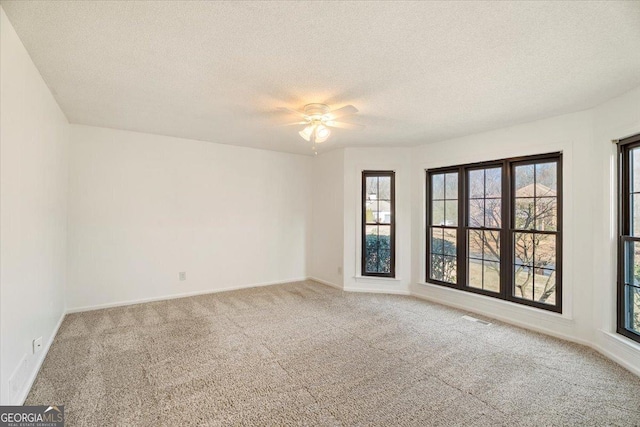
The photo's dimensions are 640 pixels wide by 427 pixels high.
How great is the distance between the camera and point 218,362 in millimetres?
2793

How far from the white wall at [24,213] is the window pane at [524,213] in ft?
16.5

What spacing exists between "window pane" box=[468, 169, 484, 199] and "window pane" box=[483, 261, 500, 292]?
0.98m

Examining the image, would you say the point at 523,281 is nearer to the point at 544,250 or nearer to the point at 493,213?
the point at 544,250

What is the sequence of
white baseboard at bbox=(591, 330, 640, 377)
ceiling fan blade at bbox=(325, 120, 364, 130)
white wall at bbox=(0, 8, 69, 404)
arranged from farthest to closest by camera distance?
ceiling fan blade at bbox=(325, 120, 364, 130), white baseboard at bbox=(591, 330, 640, 377), white wall at bbox=(0, 8, 69, 404)

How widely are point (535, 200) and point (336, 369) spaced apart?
322 centimetres

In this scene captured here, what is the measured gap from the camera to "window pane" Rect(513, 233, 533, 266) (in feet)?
12.7

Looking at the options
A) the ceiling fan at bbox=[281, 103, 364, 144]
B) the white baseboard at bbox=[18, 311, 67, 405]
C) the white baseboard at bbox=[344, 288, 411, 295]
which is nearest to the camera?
the white baseboard at bbox=[18, 311, 67, 405]

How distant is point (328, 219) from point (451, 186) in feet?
7.40

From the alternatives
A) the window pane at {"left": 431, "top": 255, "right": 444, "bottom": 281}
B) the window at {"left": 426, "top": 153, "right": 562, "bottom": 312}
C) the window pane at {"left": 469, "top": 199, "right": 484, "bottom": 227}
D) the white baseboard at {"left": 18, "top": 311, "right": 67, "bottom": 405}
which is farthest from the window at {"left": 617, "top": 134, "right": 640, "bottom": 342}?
the white baseboard at {"left": 18, "top": 311, "right": 67, "bottom": 405}

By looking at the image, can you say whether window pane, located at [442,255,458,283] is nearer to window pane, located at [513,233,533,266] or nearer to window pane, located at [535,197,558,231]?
window pane, located at [513,233,533,266]

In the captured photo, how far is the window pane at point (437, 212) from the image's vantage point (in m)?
4.89

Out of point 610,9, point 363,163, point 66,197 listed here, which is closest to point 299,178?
point 363,163

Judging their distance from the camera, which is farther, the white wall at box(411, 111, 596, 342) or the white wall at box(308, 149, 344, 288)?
the white wall at box(308, 149, 344, 288)

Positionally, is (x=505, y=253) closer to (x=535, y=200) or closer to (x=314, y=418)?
(x=535, y=200)
